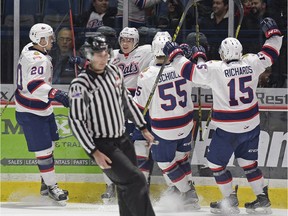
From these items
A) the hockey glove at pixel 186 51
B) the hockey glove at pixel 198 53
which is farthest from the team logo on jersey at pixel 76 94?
the hockey glove at pixel 186 51

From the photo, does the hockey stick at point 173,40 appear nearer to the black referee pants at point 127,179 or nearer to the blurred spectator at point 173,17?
the blurred spectator at point 173,17

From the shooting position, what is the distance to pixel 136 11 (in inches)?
295

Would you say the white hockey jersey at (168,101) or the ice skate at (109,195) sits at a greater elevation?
the white hockey jersey at (168,101)

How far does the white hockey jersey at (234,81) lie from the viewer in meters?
6.64

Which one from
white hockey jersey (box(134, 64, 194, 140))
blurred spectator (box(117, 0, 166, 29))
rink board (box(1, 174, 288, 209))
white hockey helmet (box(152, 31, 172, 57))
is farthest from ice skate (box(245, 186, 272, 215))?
blurred spectator (box(117, 0, 166, 29))

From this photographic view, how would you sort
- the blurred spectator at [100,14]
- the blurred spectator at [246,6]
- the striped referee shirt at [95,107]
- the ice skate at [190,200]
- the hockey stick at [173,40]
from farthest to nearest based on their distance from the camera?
1. the blurred spectator at [100,14]
2. the blurred spectator at [246,6]
3. the ice skate at [190,200]
4. the hockey stick at [173,40]
5. the striped referee shirt at [95,107]

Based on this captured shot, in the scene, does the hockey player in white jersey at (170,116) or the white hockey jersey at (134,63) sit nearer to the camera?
the hockey player in white jersey at (170,116)

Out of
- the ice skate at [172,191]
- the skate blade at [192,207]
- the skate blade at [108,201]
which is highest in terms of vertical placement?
the ice skate at [172,191]

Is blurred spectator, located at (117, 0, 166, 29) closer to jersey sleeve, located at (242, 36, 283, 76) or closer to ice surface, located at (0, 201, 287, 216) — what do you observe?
jersey sleeve, located at (242, 36, 283, 76)

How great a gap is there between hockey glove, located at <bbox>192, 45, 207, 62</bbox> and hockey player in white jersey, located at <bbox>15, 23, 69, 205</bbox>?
3.65ft

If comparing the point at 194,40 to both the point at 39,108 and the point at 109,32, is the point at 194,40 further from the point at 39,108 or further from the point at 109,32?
the point at 39,108

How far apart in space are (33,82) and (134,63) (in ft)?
2.54

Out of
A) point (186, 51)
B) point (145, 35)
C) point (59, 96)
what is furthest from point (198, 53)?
point (59, 96)

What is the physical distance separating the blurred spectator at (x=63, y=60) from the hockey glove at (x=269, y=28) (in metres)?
1.65
